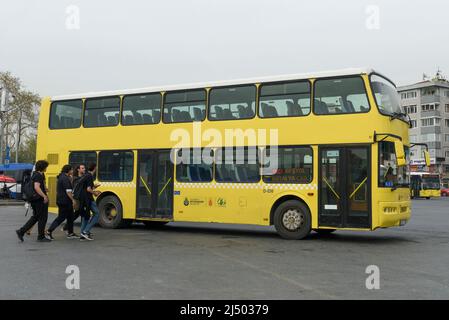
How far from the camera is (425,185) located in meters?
55.2

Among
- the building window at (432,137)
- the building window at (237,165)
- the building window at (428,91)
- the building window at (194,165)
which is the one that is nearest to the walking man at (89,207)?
the building window at (194,165)

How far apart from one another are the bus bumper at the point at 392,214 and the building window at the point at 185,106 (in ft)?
17.6

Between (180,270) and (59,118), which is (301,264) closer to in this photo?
(180,270)

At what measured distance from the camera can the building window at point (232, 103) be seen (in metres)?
Answer: 13.6

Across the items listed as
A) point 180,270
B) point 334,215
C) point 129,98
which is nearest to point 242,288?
point 180,270

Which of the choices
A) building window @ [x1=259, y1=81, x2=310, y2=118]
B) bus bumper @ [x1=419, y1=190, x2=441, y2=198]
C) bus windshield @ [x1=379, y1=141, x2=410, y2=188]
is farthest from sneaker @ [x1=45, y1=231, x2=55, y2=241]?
bus bumper @ [x1=419, y1=190, x2=441, y2=198]

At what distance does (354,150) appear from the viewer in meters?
12.3

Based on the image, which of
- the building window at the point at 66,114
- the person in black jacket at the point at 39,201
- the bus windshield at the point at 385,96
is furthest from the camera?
the building window at the point at 66,114

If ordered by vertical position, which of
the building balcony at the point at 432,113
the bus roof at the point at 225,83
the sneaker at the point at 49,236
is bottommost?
the sneaker at the point at 49,236

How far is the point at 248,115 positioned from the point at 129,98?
412 centimetres

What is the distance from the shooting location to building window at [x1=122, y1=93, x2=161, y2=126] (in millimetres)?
15133

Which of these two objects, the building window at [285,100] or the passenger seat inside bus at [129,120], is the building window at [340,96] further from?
the passenger seat inside bus at [129,120]

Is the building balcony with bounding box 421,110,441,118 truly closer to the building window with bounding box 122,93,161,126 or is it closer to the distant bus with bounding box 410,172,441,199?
the distant bus with bounding box 410,172,441,199

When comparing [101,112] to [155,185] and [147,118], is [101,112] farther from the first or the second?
[155,185]
